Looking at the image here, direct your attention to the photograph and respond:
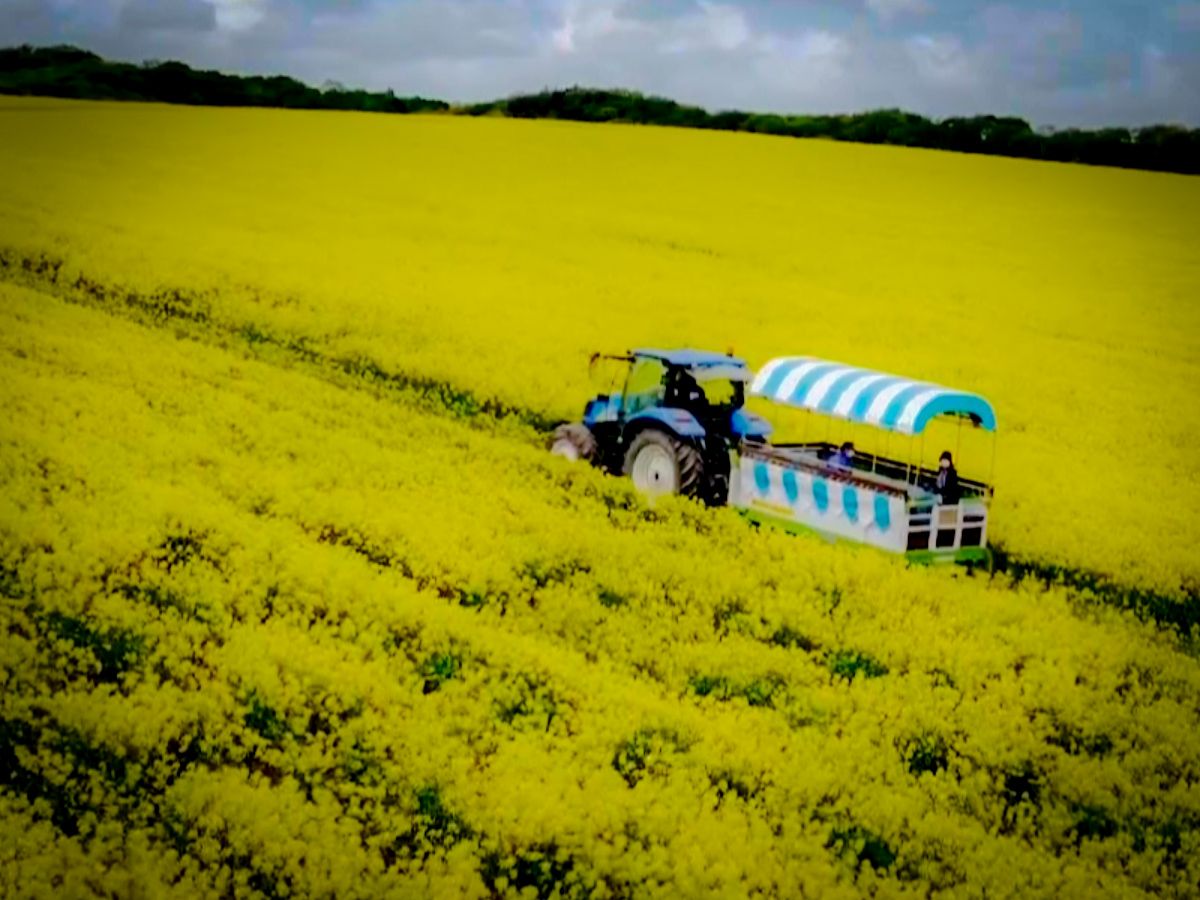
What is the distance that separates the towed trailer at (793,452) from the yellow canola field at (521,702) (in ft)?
1.33

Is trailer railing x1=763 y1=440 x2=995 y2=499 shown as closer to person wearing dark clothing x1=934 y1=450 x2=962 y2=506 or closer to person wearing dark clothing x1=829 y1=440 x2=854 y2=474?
person wearing dark clothing x1=829 y1=440 x2=854 y2=474

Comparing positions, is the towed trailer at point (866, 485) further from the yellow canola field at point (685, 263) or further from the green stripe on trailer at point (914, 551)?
the yellow canola field at point (685, 263)

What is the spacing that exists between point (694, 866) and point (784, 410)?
13.4 metres

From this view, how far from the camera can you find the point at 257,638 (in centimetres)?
948

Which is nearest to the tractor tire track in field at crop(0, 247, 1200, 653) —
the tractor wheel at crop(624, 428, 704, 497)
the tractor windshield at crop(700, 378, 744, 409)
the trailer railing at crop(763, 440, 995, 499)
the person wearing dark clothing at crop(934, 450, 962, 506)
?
the trailer railing at crop(763, 440, 995, 499)

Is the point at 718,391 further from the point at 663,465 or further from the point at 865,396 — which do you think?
the point at 865,396

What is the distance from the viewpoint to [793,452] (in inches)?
560

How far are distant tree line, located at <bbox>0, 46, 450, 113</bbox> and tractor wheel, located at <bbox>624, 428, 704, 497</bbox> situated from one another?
41922mm

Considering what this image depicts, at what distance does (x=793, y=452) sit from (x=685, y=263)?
18.0m

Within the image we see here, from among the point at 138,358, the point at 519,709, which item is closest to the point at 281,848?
the point at 519,709

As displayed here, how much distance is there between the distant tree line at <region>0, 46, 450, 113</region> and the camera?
50.0 m

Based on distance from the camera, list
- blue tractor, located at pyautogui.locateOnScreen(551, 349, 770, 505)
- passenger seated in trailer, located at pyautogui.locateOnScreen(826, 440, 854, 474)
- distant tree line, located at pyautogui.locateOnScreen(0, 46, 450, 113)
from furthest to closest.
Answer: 1. distant tree line, located at pyautogui.locateOnScreen(0, 46, 450, 113)
2. passenger seated in trailer, located at pyautogui.locateOnScreen(826, 440, 854, 474)
3. blue tractor, located at pyautogui.locateOnScreen(551, 349, 770, 505)

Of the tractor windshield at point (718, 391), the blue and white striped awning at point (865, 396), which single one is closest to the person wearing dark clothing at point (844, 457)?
the blue and white striped awning at point (865, 396)

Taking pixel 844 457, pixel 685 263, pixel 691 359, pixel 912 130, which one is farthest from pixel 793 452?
pixel 912 130
